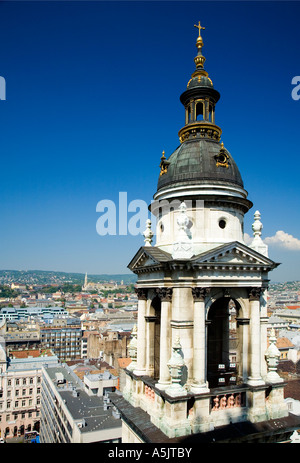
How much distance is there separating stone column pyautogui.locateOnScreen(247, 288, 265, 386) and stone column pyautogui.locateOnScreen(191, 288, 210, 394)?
2.56 m

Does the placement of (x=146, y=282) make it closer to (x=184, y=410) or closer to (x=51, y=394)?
(x=184, y=410)

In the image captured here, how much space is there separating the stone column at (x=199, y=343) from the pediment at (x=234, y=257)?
138cm

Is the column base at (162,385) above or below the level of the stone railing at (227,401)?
above

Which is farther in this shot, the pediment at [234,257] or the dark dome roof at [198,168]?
the dark dome roof at [198,168]

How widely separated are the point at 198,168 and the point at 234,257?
4.63 meters

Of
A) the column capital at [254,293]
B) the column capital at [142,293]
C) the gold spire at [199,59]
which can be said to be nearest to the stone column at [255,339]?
the column capital at [254,293]

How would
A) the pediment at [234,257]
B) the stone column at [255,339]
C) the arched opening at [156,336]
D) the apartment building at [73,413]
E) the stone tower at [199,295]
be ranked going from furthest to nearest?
the apartment building at [73,413], the arched opening at [156,336], the stone column at [255,339], the pediment at [234,257], the stone tower at [199,295]

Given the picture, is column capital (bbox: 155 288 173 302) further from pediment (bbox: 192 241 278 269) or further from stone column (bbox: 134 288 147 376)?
stone column (bbox: 134 288 147 376)

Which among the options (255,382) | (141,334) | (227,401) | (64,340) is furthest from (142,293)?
(64,340)

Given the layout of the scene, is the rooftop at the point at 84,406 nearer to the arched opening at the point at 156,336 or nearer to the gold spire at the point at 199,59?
the arched opening at the point at 156,336

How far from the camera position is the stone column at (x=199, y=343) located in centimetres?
1570

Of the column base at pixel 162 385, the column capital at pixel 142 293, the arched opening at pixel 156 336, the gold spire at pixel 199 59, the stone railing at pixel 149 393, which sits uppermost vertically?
the gold spire at pixel 199 59

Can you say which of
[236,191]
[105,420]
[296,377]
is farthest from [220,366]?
[296,377]

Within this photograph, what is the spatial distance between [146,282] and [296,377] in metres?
57.2
